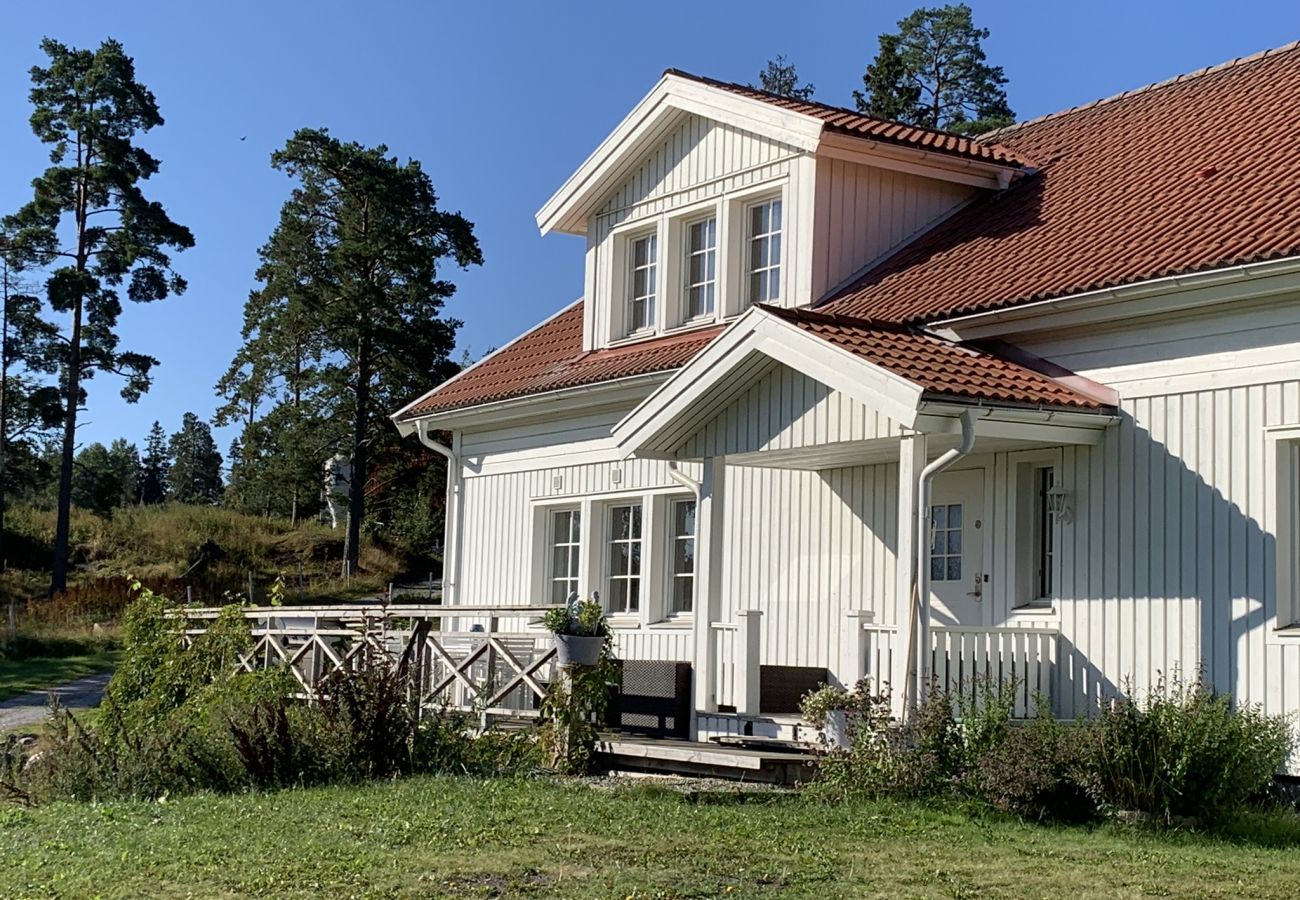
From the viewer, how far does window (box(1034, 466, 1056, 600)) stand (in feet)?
44.0

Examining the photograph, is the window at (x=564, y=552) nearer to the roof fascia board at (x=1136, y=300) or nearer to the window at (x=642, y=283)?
the window at (x=642, y=283)

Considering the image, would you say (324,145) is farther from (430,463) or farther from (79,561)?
(79,561)

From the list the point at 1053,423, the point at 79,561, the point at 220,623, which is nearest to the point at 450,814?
the point at 1053,423

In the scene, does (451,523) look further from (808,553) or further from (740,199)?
(808,553)

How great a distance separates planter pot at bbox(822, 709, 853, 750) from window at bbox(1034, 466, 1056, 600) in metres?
2.40

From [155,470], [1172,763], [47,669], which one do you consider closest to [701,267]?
[1172,763]

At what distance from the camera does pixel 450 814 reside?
10.5 meters

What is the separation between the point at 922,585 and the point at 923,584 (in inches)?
0.4

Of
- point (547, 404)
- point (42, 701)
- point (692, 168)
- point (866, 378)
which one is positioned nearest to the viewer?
point (866, 378)

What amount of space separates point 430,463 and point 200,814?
39726 mm

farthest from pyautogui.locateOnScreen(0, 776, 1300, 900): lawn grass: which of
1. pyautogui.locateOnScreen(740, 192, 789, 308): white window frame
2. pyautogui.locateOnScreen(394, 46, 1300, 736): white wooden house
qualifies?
pyautogui.locateOnScreen(740, 192, 789, 308): white window frame

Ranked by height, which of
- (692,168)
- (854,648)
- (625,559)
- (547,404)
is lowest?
(854,648)

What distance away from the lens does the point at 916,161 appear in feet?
54.7

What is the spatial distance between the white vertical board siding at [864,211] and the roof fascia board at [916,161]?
15cm
